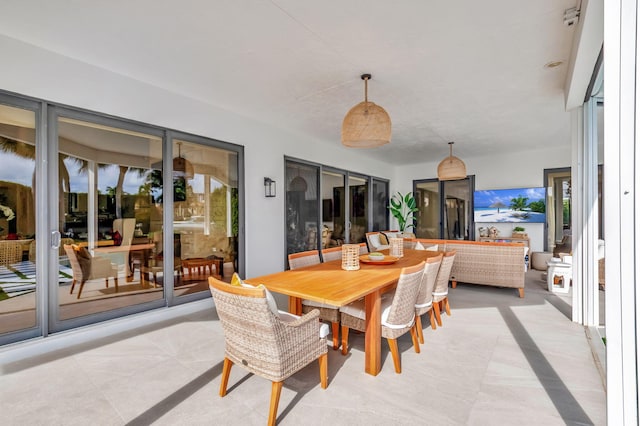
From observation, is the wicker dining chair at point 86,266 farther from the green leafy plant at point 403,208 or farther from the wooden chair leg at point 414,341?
the green leafy plant at point 403,208

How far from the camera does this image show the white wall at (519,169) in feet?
23.1

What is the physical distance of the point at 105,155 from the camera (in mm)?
3447

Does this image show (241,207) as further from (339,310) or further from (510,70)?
(510,70)

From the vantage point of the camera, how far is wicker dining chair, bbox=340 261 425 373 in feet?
7.54

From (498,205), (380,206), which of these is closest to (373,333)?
(380,206)

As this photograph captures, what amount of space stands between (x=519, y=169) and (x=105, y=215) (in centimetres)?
838

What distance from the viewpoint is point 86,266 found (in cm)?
335

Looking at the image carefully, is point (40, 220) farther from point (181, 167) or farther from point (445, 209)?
point (445, 209)

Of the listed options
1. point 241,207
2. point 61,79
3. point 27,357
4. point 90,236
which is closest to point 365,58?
point 241,207

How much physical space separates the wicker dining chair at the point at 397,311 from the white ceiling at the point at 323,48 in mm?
1989

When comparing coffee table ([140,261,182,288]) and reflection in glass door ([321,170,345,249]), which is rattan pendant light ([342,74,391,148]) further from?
reflection in glass door ([321,170,345,249])

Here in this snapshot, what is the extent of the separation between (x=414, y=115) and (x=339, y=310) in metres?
3.37

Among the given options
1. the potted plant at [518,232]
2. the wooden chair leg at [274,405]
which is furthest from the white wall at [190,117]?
the potted plant at [518,232]

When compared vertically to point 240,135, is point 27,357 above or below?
below
